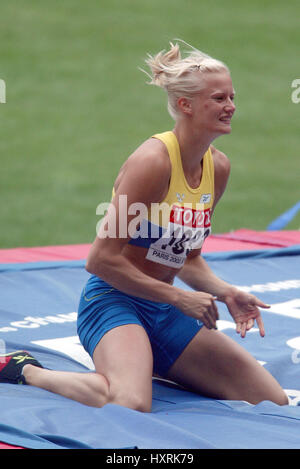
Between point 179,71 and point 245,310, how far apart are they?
86 cm

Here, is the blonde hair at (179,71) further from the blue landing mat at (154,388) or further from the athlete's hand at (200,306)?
the blue landing mat at (154,388)

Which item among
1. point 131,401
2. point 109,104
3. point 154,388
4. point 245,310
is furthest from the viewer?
point 109,104

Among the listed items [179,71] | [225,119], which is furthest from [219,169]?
[179,71]

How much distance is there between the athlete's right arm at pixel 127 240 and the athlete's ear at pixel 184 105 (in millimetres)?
172

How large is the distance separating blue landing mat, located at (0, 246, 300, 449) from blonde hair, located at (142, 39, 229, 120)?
1.07 metres

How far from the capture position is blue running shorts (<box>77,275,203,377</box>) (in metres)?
2.92

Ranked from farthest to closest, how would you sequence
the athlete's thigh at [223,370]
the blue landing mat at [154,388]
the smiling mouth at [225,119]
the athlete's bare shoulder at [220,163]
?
the athlete's bare shoulder at [220,163]
the athlete's thigh at [223,370]
the smiling mouth at [225,119]
the blue landing mat at [154,388]

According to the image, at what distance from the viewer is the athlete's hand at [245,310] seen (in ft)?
9.25

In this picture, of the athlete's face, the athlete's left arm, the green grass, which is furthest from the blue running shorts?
the green grass

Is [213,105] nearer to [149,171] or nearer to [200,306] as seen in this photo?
[149,171]

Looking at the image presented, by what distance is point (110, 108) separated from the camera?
1202cm

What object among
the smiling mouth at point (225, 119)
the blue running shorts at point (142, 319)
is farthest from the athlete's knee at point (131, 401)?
the smiling mouth at point (225, 119)

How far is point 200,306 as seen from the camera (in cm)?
271

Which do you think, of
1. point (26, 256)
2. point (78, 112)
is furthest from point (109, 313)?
point (78, 112)
